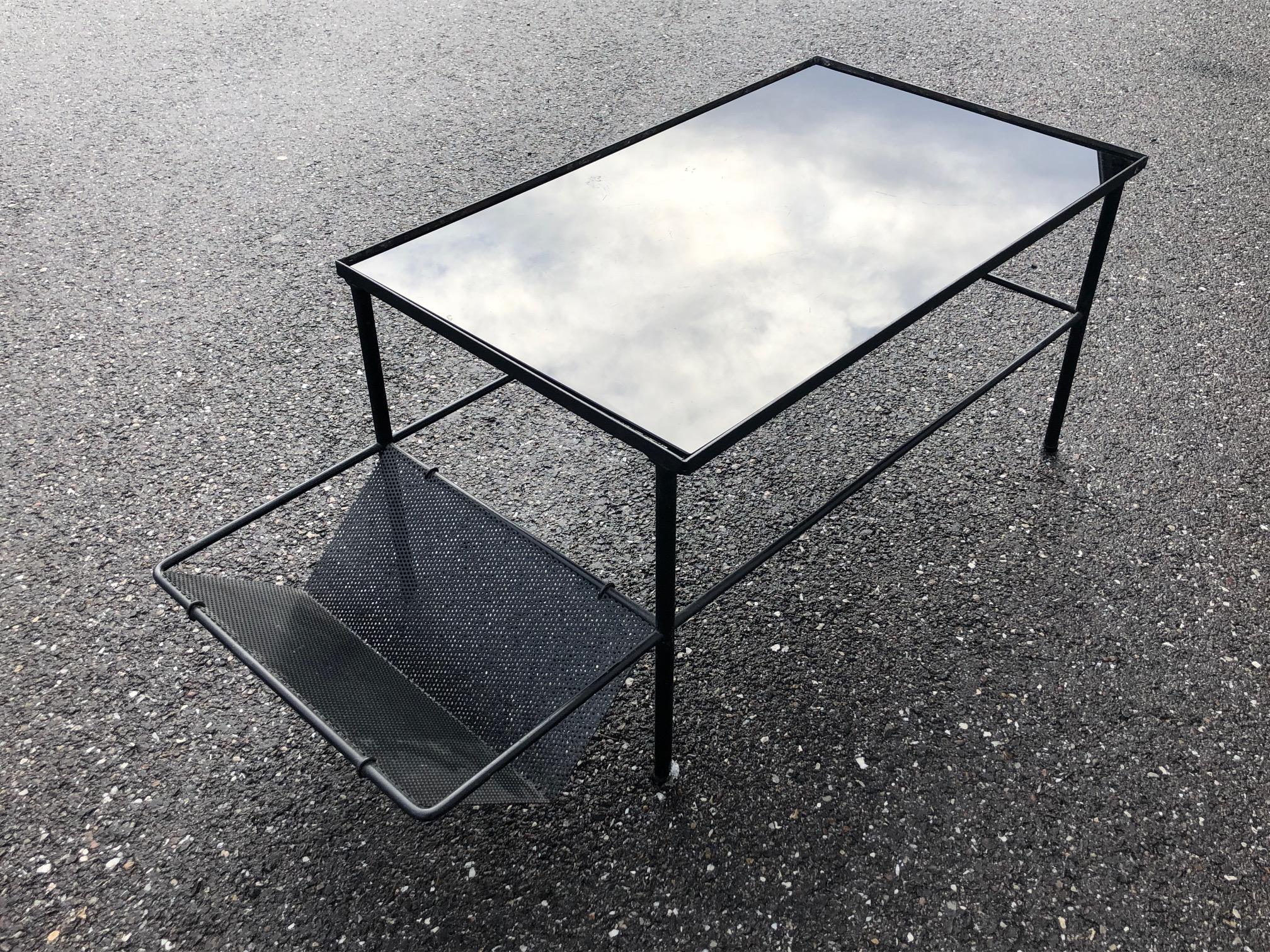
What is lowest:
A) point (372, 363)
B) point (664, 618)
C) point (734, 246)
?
point (664, 618)

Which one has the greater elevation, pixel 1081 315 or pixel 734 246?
pixel 734 246

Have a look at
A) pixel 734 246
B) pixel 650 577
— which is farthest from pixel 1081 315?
pixel 650 577

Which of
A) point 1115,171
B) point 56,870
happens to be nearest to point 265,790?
point 56,870

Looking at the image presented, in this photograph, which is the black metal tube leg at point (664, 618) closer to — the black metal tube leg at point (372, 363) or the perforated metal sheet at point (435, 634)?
the perforated metal sheet at point (435, 634)

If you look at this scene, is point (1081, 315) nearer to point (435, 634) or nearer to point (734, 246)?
point (734, 246)

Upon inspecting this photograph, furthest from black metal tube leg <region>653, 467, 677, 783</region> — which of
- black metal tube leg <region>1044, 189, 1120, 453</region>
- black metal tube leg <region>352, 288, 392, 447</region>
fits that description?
black metal tube leg <region>1044, 189, 1120, 453</region>

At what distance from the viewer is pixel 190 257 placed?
2.60m

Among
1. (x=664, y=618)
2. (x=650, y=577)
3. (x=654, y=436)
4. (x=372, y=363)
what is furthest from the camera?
(x=650, y=577)

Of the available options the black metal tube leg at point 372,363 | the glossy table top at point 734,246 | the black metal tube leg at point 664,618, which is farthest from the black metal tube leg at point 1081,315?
the black metal tube leg at point 372,363

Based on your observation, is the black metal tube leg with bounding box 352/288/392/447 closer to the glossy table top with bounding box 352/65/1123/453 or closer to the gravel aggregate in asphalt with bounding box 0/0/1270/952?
the glossy table top with bounding box 352/65/1123/453

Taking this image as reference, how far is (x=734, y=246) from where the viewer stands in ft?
4.88

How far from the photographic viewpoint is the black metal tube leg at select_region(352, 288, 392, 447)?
1423 millimetres

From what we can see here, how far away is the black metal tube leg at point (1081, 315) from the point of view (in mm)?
1759

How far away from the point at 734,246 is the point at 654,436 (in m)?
0.44
